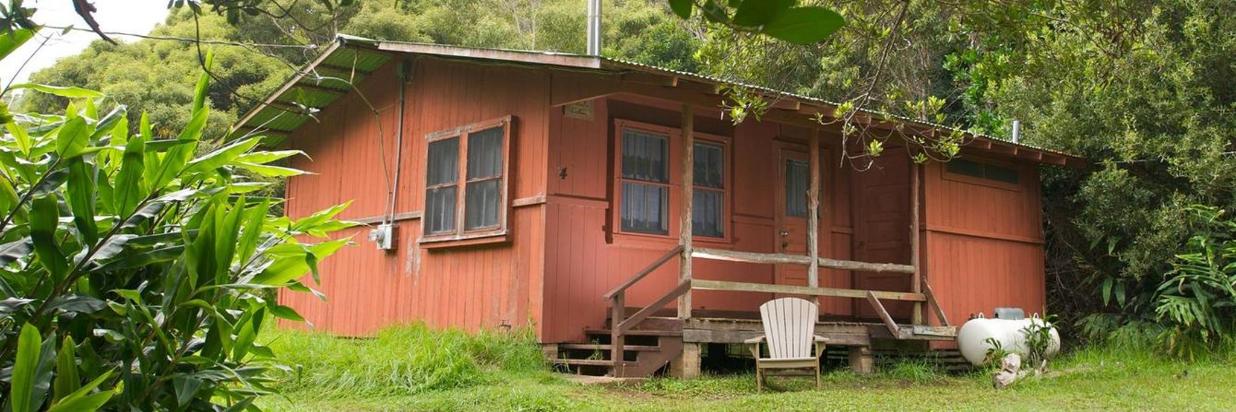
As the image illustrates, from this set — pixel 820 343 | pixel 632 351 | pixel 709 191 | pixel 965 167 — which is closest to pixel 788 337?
pixel 820 343

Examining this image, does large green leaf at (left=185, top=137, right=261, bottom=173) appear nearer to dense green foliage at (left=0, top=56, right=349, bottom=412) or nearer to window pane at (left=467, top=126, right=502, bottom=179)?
dense green foliage at (left=0, top=56, right=349, bottom=412)

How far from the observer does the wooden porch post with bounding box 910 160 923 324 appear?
9906 mm

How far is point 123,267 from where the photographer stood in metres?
2.22

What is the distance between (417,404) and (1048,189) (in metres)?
8.22

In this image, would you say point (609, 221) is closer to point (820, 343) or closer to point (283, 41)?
point (820, 343)

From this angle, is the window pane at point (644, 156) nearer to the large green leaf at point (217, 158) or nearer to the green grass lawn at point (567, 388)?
the green grass lawn at point (567, 388)

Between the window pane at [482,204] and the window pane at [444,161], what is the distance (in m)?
0.31

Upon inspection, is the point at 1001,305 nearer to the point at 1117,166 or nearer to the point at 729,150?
the point at 1117,166

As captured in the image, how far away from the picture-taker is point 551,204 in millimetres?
8594

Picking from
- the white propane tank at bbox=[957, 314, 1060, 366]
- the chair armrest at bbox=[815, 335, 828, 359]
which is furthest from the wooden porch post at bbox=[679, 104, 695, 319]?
the white propane tank at bbox=[957, 314, 1060, 366]

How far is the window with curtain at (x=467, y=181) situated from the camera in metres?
8.98

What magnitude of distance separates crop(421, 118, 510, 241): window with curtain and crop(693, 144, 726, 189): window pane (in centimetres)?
185

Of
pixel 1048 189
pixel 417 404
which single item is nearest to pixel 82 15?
pixel 417 404

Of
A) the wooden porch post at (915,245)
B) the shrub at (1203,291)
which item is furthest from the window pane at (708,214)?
the shrub at (1203,291)
